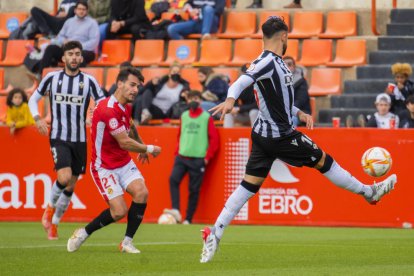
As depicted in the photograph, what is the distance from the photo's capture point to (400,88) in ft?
61.1

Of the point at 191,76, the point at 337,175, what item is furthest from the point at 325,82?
the point at 337,175

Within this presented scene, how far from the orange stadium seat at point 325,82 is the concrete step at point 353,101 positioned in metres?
0.30

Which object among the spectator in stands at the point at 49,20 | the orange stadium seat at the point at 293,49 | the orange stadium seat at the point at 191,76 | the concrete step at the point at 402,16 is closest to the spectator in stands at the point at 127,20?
the spectator in stands at the point at 49,20

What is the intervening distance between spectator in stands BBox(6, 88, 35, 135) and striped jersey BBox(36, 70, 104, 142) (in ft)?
13.8

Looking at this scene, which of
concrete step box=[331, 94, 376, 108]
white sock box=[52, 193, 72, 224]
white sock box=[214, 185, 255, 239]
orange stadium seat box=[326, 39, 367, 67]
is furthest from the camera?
orange stadium seat box=[326, 39, 367, 67]

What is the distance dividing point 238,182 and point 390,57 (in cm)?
441

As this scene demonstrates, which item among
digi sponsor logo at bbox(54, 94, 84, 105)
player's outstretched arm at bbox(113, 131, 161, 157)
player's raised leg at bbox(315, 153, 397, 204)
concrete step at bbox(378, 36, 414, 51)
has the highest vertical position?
concrete step at bbox(378, 36, 414, 51)

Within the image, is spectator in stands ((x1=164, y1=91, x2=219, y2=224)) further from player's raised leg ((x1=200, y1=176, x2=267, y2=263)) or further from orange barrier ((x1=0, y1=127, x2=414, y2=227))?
player's raised leg ((x1=200, y1=176, x2=267, y2=263))

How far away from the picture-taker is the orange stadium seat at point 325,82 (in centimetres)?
2042

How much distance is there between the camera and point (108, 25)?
22922 millimetres

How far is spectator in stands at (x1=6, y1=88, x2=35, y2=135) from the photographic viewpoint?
61.5 feet

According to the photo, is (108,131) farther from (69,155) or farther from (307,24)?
(307,24)

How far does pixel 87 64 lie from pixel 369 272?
13280mm

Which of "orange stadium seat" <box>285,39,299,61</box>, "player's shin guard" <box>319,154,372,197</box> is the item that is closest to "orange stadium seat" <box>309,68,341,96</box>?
"orange stadium seat" <box>285,39,299,61</box>
